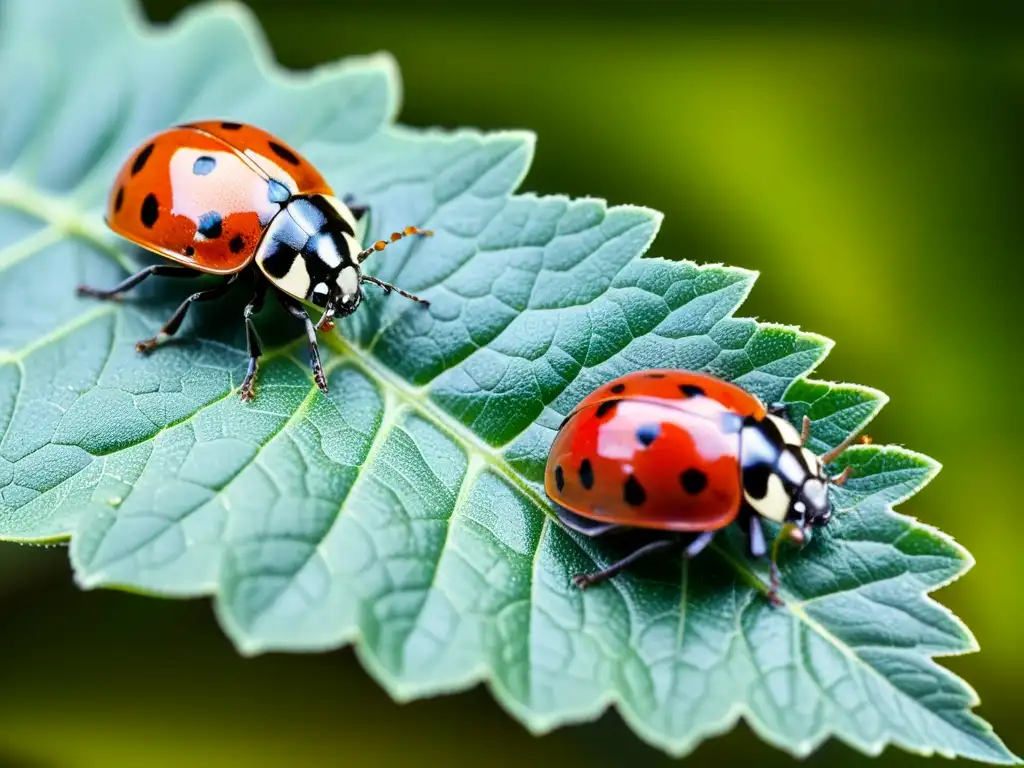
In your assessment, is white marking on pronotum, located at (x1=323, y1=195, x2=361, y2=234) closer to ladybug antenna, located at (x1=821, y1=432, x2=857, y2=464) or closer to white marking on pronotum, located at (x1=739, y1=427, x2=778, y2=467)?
white marking on pronotum, located at (x1=739, y1=427, x2=778, y2=467)

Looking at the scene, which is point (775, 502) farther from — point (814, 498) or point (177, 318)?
point (177, 318)

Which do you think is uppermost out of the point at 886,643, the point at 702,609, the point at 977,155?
the point at 977,155

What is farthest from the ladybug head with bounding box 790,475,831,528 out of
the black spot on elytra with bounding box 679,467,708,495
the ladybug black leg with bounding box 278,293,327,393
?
the ladybug black leg with bounding box 278,293,327,393

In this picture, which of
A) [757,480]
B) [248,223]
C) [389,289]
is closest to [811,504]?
[757,480]

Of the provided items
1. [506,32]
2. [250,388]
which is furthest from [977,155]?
[250,388]

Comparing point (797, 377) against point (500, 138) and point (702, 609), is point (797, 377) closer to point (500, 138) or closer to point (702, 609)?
point (702, 609)
